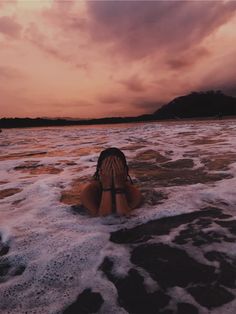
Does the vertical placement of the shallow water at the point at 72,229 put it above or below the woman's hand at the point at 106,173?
below

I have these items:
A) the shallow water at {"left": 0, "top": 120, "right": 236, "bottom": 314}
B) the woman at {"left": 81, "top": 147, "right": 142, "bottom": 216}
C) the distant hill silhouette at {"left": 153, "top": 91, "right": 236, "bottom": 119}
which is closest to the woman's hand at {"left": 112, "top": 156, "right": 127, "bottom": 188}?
the woman at {"left": 81, "top": 147, "right": 142, "bottom": 216}

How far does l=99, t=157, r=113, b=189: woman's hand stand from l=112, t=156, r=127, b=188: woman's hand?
0.06 metres

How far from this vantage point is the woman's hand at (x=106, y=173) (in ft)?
14.9

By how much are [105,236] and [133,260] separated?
28.6 inches

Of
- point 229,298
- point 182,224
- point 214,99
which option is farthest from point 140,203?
point 214,99

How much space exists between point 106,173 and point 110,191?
0.29 meters

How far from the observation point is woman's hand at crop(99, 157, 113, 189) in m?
4.54

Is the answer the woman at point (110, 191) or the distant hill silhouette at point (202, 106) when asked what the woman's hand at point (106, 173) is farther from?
the distant hill silhouette at point (202, 106)

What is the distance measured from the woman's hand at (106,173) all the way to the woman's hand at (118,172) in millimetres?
64

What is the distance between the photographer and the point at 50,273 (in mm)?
3244

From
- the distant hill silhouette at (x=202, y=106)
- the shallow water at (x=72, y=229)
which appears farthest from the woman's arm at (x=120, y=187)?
the distant hill silhouette at (x=202, y=106)

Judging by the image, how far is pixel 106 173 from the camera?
15.1 ft

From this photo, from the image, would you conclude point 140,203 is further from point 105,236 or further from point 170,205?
point 105,236

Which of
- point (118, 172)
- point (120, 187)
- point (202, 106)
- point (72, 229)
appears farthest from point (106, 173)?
point (202, 106)
